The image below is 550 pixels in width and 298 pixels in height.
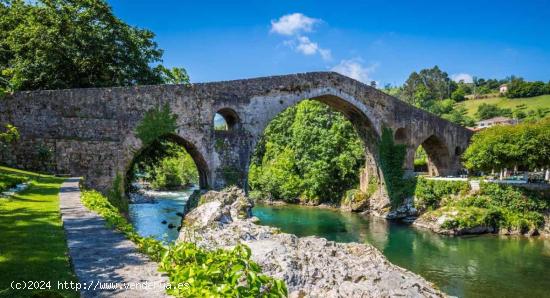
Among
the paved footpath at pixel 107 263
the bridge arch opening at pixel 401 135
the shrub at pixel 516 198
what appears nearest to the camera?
the paved footpath at pixel 107 263

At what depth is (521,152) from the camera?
21.0 metres

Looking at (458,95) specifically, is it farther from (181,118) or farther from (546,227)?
(181,118)

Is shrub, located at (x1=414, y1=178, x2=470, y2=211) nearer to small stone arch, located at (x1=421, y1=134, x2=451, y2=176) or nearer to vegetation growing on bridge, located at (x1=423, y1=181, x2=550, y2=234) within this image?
vegetation growing on bridge, located at (x1=423, y1=181, x2=550, y2=234)

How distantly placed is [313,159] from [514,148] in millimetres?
16543

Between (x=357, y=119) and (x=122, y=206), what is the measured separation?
55.1 feet

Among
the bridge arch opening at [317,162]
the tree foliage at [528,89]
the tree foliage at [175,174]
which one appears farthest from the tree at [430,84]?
the bridge arch opening at [317,162]

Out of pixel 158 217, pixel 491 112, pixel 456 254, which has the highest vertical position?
pixel 491 112

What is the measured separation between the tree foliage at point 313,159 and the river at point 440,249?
4574mm

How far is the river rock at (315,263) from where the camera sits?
8391 mm

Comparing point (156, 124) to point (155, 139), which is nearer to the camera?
point (156, 124)

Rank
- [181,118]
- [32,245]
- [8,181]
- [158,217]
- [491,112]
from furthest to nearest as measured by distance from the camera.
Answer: [491,112]
[158,217]
[181,118]
[8,181]
[32,245]

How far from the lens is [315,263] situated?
933 centimetres

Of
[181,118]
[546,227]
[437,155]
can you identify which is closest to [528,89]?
[437,155]

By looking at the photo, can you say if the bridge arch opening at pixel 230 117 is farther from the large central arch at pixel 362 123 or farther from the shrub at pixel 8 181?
the shrub at pixel 8 181
